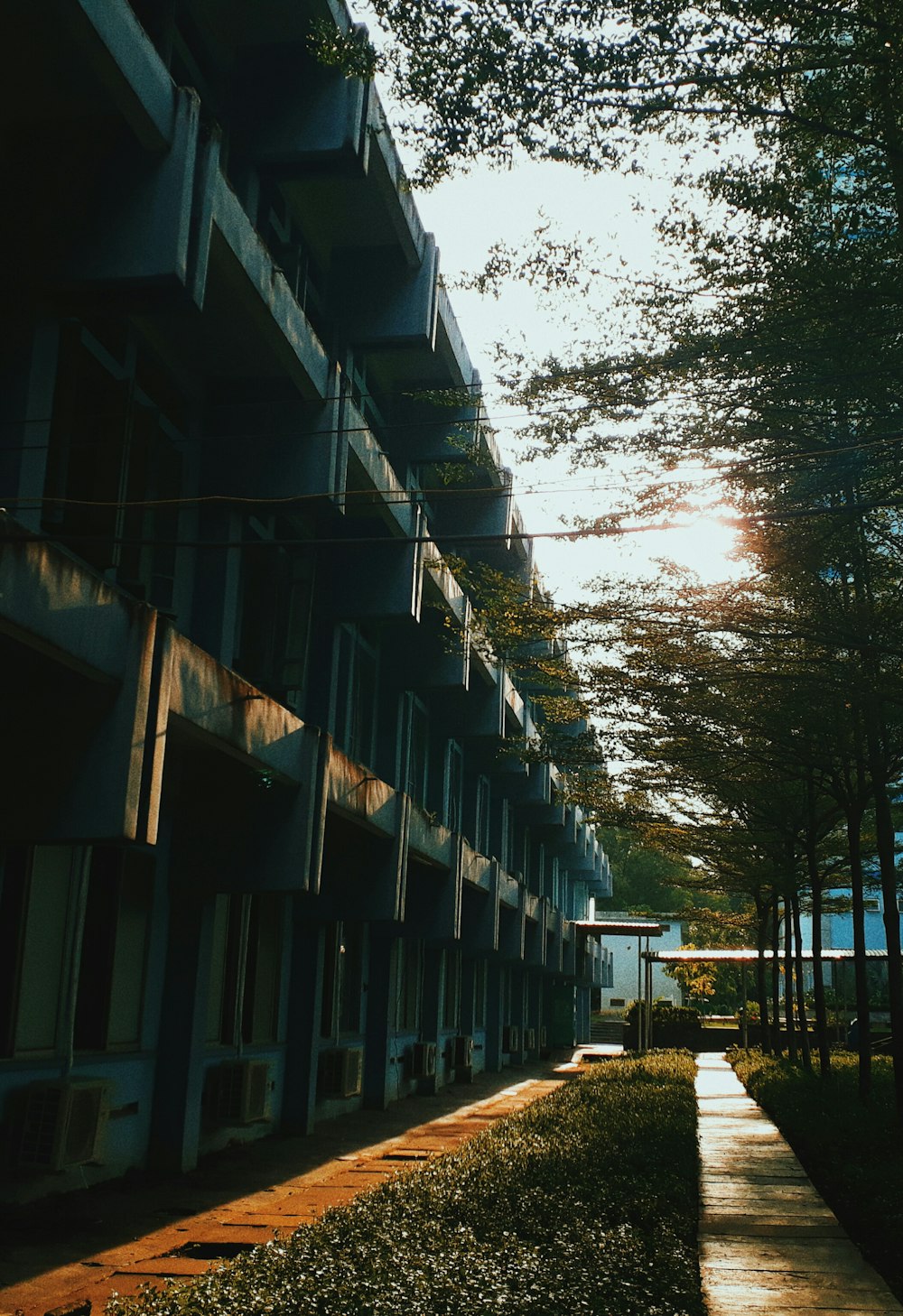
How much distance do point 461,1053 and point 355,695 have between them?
12.1m

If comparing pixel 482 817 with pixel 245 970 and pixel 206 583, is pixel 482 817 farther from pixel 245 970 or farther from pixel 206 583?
pixel 206 583

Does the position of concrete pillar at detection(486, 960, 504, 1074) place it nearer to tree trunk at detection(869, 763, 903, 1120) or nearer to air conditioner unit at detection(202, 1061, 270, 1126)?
tree trunk at detection(869, 763, 903, 1120)

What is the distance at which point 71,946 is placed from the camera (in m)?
11.8

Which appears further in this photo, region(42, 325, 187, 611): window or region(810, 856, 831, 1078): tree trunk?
region(810, 856, 831, 1078): tree trunk

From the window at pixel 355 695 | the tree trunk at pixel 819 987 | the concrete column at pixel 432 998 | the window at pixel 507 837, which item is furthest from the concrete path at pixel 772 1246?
the window at pixel 507 837

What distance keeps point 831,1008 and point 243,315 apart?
165ft

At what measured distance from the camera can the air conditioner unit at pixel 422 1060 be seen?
24.6m

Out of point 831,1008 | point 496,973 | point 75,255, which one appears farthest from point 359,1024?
point 831,1008

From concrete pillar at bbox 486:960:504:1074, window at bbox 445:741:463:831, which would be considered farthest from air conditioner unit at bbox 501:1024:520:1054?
window at bbox 445:741:463:831

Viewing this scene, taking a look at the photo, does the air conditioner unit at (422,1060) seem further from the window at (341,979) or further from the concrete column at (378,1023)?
the window at (341,979)

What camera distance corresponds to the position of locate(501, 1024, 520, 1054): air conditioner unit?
37.0 metres

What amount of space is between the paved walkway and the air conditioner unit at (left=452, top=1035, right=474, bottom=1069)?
10.3 meters

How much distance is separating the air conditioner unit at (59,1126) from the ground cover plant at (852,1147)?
6686 millimetres

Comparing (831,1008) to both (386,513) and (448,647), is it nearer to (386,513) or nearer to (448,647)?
(448,647)
